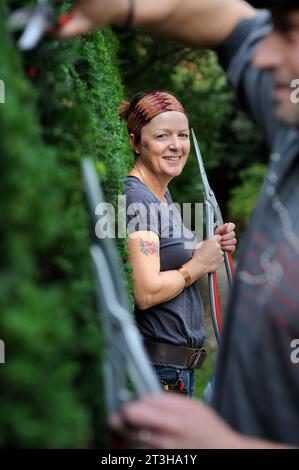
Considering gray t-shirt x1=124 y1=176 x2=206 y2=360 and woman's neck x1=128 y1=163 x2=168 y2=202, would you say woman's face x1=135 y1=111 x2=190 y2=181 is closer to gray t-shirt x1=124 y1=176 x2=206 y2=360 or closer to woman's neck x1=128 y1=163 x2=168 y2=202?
woman's neck x1=128 y1=163 x2=168 y2=202

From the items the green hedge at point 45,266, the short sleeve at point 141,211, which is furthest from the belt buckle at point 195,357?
the green hedge at point 45,266

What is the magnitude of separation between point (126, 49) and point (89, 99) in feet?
19.6

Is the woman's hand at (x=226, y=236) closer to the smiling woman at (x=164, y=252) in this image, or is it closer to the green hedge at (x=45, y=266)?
the smiling woman at (x=164, y=252)

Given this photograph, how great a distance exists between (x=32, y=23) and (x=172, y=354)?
235 centimetres

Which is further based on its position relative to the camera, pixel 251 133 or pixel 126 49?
pixel 251 133

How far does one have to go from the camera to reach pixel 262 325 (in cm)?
187

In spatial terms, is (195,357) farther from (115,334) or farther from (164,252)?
(115,334)

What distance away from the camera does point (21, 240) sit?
5.12ft

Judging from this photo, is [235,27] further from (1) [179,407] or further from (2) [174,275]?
(2) [174,275]

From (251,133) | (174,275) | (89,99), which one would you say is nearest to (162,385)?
(174,275)

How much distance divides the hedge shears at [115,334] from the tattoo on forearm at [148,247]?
5.85 feet

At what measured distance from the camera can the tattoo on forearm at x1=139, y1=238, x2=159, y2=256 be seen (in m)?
3.66

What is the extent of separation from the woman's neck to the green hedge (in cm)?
191

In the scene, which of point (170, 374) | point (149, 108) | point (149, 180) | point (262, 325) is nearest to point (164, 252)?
point (149, 180)
